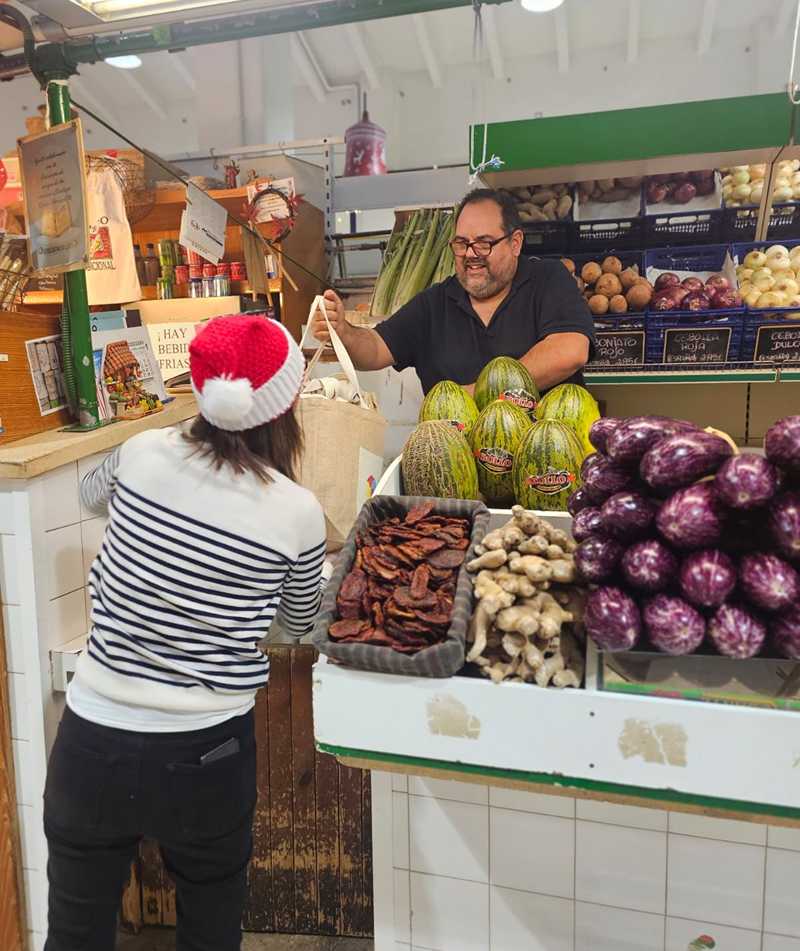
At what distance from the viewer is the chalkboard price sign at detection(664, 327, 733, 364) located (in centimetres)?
275

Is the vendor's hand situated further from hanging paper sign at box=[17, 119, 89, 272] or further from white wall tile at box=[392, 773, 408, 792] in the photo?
white wall tile at box=[392, 773, 408, 792]

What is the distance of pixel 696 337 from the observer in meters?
2.76

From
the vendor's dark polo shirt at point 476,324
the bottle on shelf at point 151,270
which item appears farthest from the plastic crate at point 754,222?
the bottle on shelf at point 151,270

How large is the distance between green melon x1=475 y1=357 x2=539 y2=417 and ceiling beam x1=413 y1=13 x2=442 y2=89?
7.15 meters

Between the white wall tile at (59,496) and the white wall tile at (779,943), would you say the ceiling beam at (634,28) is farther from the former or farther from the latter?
the white wall tile at (779,943)

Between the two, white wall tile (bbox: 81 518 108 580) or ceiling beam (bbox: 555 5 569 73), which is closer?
white wall tile (bbox: 81 518 108 580)

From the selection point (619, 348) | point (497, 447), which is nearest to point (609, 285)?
point (619, 348)

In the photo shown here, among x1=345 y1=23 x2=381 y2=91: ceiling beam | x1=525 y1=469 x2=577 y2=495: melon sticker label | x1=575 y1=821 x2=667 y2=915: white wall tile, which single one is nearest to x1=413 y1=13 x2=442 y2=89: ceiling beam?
x1=345 y1=23 x2=381 y2=91: ceiling beam

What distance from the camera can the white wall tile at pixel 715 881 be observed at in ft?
5.03

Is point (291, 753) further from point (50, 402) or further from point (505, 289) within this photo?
point (505, 289)

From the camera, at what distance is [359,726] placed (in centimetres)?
108

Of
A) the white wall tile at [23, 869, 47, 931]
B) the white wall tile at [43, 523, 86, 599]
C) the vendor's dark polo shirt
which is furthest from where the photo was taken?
the vendor's dark polo shirt

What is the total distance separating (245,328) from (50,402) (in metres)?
1.15

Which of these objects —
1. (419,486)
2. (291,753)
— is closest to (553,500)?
(419,486)
